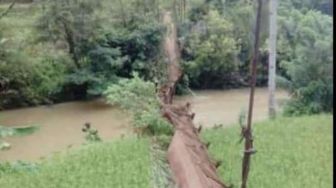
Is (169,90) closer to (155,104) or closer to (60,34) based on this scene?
(155,104)

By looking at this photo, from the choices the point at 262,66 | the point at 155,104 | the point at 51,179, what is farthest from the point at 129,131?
the point at 262,66

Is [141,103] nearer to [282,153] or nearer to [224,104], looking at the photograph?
[282,153]

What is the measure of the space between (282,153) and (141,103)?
6.42 ft

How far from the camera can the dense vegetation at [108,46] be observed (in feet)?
32.9

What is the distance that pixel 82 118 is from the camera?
9.03m

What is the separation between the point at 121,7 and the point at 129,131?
3.93m

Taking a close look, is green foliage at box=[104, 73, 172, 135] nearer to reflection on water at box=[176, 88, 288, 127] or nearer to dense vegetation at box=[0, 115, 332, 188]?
dense vegetation at box=[0, 115, 332, 188]

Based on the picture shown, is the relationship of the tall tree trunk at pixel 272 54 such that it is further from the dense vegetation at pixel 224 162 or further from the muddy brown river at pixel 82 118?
the dense vegetation at pixel 224 162

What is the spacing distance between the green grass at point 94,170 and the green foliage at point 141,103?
0.86ft

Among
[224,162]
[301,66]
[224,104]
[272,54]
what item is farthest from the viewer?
[224,104]

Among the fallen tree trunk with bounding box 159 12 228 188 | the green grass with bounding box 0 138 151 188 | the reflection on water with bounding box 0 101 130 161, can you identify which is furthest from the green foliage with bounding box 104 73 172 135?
the reflection on water with bounding box 0 101 130 161

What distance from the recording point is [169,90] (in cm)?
658

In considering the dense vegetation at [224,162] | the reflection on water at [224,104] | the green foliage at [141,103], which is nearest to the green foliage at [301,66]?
the reflection on water at [224,104]

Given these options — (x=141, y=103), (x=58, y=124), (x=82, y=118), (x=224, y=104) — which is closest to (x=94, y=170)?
(x=141, y=103)
